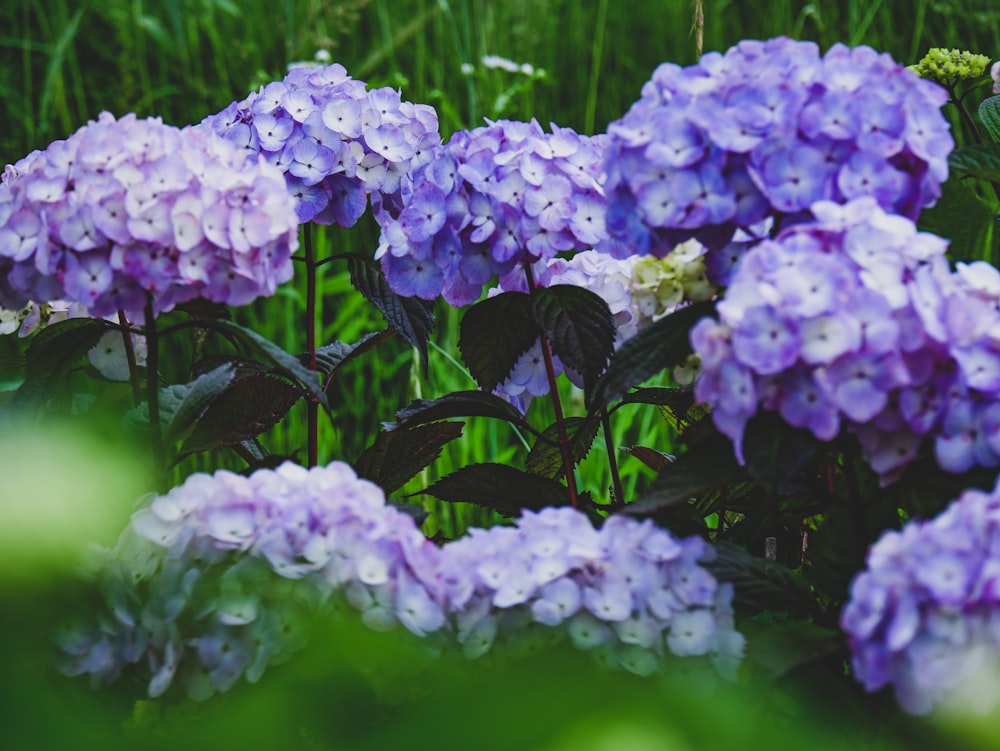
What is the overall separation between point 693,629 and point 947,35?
2761 millimetres

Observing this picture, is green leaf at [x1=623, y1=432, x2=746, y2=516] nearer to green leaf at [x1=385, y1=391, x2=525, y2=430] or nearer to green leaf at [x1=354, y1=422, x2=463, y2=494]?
green leaf at [x1=385, y1=391, x2=525, y2=430]

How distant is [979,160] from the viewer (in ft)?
4.25

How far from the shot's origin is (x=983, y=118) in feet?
5.04

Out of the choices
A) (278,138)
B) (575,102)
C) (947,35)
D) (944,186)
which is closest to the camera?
(944,186)

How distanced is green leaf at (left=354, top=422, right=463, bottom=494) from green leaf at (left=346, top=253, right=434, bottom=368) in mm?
97

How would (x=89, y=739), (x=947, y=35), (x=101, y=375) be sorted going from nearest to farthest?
1. (x=89, y=739)
2. (x=101, y=375)
3. (x=947, y=35)

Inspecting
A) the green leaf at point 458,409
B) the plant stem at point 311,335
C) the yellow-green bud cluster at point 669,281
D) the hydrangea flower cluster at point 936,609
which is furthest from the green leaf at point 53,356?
the hydrangea flower cluster at point 936,609

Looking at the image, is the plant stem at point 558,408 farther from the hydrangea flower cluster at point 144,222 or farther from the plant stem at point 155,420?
the plant stem at point 155,420

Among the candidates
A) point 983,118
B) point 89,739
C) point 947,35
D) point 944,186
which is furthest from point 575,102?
point 89,739

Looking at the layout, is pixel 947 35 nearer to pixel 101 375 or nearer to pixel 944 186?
pixel 944 186

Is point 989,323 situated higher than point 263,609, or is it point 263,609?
point 989,323

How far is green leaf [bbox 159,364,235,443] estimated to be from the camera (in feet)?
4.42

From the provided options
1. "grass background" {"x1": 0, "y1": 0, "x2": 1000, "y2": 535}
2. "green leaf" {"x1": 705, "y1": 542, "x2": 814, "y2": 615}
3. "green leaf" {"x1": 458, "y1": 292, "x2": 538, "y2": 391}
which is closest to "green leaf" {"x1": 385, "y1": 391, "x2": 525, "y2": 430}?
"green leaf" {"x1": 458, "y1": 292, "x2": 538, "y2": 391}

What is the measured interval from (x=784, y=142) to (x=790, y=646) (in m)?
0.43
